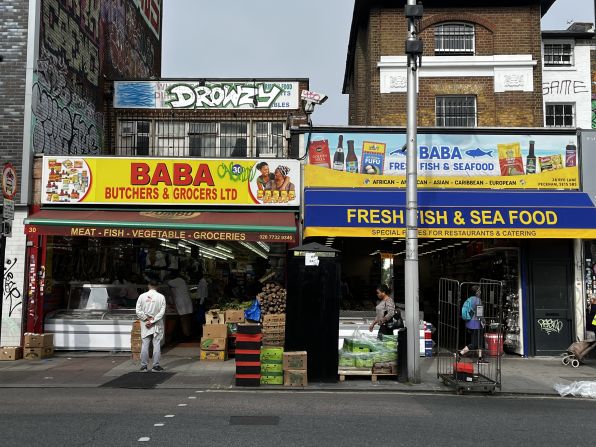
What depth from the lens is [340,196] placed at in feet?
44.7

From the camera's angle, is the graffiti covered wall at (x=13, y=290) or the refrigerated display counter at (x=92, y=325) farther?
the refrigerated display counter at (x=92, y=325)

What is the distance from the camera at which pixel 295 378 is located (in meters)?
10.1

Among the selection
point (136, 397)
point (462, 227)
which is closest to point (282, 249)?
point (462, 227)

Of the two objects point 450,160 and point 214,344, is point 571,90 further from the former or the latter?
point 214,344

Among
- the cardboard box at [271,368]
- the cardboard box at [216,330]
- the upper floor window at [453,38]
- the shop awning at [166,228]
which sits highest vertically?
the upper floor window at [453,38]

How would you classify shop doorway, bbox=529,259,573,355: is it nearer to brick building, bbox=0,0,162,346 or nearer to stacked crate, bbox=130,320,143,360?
stacked crate, bbox=130,320,143,360

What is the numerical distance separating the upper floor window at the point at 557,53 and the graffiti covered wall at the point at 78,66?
541 inches

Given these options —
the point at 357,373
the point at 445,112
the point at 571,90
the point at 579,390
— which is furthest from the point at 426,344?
the point at 571,90

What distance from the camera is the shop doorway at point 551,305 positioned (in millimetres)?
13930

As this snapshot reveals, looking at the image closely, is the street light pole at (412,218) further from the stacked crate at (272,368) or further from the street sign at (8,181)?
the street sign at (8,181)

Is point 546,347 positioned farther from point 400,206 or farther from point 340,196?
point 340,196

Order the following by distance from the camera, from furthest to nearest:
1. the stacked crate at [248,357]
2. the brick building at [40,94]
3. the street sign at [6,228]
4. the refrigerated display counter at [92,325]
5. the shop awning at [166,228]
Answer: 1. the refrigerated display counter at [92,325]
2. the brick building at [40,94]
3. the shop awning at [166,228]
4. the street sign at [6,228]
5. the stacked crate at [248,357]

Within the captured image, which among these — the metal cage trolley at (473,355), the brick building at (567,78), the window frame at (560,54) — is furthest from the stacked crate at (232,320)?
the window frame at (560,54)

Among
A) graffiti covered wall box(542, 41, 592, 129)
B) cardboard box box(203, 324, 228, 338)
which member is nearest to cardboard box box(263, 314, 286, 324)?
cardboard box box(203, 324, 228, 338)
